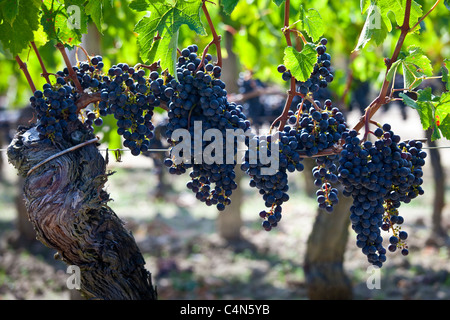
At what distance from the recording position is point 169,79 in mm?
1982

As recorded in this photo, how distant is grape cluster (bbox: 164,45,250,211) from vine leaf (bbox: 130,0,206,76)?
11cm

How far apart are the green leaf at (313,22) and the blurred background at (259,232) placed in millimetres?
1058

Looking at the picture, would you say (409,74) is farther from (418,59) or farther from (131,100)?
(131,100)

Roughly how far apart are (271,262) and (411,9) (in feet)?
11.8

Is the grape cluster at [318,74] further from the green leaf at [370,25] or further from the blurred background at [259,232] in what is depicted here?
the blurred background at [259,232]

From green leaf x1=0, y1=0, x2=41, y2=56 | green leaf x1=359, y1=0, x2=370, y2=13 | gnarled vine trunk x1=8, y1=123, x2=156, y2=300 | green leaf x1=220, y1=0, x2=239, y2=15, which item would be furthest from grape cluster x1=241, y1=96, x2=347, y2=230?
green leaf x1=0, y1=0, x2=41, y2=56

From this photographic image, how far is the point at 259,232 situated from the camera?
20.3 ft

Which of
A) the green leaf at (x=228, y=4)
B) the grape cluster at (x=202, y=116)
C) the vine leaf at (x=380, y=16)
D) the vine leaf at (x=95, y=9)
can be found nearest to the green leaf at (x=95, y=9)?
the vine leaf at (x=95, y=9)

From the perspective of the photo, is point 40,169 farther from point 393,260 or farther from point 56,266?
point 393,260

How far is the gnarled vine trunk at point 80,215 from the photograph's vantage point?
6.17ft

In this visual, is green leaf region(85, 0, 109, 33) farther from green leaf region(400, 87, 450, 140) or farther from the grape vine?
green leaf region(400, 87, 450, 140)

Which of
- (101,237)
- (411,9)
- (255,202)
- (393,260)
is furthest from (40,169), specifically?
(255,202)

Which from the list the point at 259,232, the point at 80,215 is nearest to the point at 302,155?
the point at 80,215

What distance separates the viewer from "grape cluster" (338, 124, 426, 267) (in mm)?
1744
